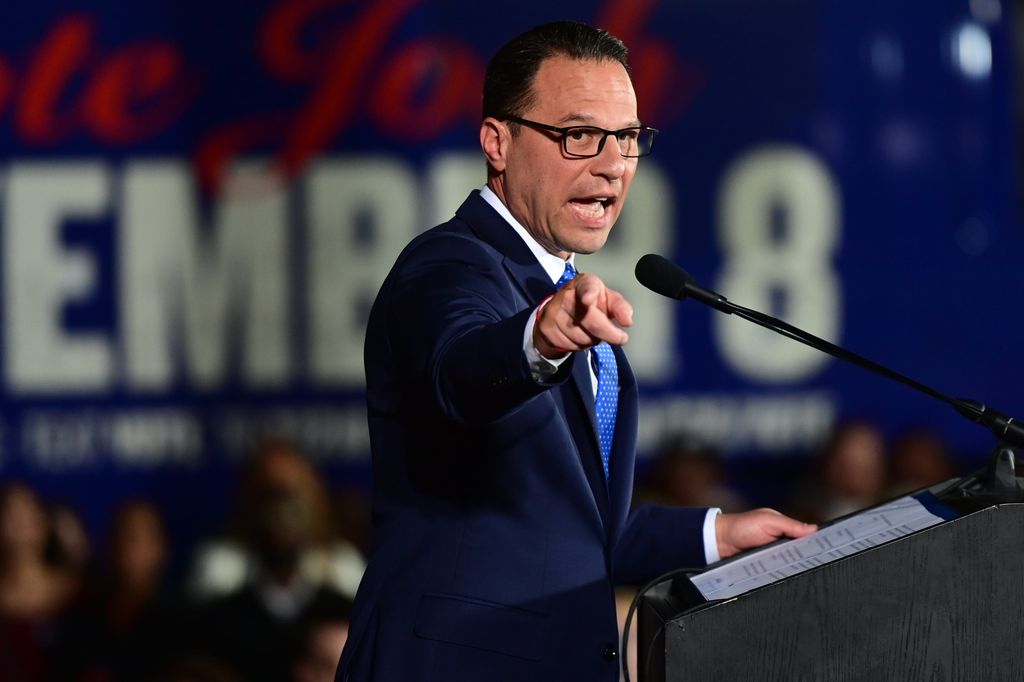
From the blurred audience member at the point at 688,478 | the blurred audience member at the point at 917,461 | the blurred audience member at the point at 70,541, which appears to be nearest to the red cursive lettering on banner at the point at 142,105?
the blurred audience member at the point at 70,541

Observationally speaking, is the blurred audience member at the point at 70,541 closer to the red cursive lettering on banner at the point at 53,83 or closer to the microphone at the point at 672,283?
the red cursive lettering on banner at the point at 53,83

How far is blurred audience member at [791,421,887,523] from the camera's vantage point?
17.7 feet

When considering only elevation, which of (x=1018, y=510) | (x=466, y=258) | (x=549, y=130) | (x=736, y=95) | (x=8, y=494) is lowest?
(x=8, y=494)

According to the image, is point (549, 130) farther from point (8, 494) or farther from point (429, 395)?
point (8, 494)

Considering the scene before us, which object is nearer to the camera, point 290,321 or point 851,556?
point 851,556

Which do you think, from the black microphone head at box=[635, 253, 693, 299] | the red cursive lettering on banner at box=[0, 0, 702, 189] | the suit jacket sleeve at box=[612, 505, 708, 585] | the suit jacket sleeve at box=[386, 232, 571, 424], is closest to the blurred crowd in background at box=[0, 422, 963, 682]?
the red cursive lettering on banner at box=[0, 0, 702, 189]

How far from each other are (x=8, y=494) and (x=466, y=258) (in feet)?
12.7

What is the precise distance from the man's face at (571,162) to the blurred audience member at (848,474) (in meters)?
3.61

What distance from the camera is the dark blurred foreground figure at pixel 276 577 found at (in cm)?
441

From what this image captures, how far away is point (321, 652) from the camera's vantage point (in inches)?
156

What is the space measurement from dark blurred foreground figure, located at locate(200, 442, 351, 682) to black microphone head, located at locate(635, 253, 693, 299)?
2.67 metres

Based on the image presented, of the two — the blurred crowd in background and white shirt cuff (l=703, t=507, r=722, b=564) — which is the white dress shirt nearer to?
white shirt cuff (l=703, t=507, r=722, b=564)

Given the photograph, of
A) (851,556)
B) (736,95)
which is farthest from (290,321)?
(851,556)

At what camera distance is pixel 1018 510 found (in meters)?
1.52
